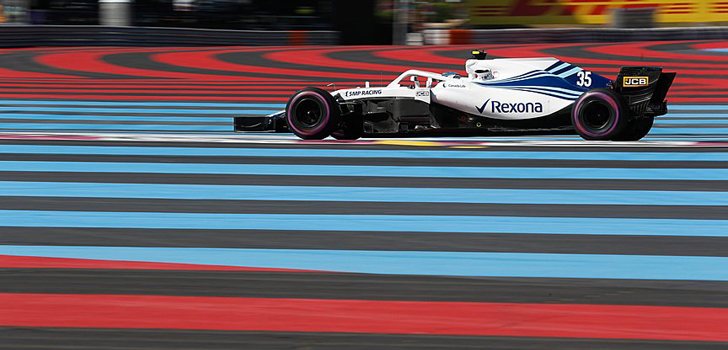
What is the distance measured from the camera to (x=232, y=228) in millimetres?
7059

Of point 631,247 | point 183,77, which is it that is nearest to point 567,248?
point 631,247

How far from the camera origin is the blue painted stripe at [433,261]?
5.82 meters

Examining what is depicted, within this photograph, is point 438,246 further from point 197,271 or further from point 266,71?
point 266,71

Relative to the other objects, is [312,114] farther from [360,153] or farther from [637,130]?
[637,130]

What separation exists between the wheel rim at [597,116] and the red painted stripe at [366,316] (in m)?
5.41

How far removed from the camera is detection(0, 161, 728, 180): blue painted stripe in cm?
927

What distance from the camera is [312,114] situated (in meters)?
11.2

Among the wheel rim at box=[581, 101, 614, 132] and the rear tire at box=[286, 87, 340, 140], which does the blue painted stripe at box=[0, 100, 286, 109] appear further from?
the wheel rim at box=[581, 101, 614, 132]

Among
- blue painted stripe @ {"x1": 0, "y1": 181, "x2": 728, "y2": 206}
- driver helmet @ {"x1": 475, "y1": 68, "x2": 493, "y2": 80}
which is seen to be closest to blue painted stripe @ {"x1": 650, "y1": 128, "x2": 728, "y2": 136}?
driver helmet @ {"x1": 475, "y1": 68, "x2": 493, "y2": 80}

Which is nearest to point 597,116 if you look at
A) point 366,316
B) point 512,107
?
point 512,107

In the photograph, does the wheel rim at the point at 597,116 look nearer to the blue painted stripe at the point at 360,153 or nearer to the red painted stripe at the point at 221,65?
the blue painted stripe at the point at 360,153

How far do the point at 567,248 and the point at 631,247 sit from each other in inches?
13.4

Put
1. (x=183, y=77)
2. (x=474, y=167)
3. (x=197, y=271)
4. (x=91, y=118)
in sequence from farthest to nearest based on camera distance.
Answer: (x=183, y=77) → (x=91, y=118) → (x=474, y=167) → (x=197, y=271)

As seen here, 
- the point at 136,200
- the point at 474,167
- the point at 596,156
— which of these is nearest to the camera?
the point at 136,200
